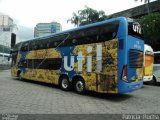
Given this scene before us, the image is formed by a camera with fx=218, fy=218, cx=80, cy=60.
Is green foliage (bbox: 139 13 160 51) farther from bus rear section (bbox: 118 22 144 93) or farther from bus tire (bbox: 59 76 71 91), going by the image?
bus tire (bbox: 59 76 71 91)

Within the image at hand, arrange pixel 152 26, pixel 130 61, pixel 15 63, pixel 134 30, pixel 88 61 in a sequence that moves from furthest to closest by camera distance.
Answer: pixel 152 26 → pixel 15 63 → pixel 88 61 → pixel 134 30 → pixel 130 61

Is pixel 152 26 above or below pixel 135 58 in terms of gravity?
above

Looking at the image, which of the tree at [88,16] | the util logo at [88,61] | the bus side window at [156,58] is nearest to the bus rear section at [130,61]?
the util logo at [88,61]

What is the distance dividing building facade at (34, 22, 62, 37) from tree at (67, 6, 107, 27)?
426 centimetres

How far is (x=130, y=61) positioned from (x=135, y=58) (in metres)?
0.58

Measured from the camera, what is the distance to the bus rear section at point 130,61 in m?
9.68

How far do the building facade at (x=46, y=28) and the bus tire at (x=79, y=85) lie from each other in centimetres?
2945

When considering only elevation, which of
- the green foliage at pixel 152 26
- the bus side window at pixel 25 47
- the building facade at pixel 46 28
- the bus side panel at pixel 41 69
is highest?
the building facade at pixel 46 28

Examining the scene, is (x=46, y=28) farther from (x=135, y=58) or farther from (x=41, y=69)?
(x=135, y=58)

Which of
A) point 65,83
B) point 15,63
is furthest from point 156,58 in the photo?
point 15,63

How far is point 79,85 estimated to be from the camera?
1198cm

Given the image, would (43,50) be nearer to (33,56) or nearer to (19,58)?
(33,56)

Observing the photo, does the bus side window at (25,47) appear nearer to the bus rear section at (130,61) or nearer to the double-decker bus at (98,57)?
the double-decker bus at (98,57)

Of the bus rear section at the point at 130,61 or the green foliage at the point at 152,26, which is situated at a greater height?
the green foliage at the point at 152,26
